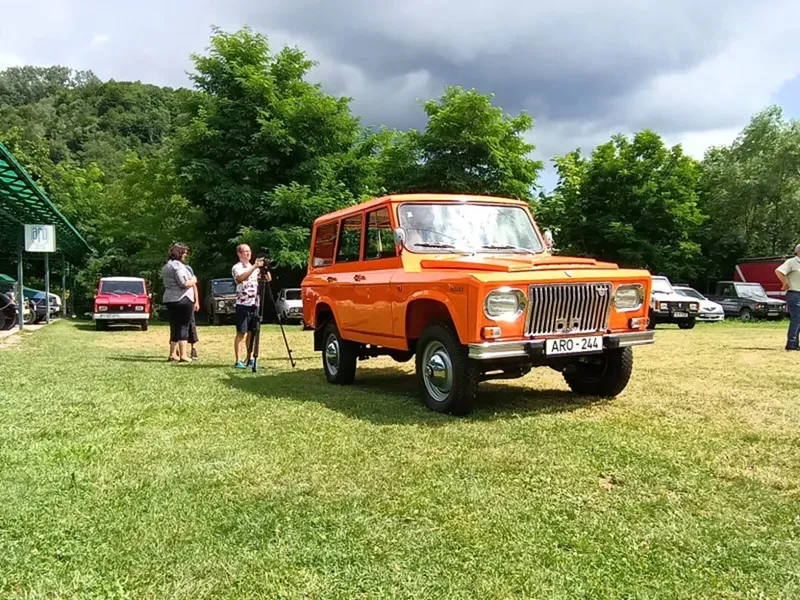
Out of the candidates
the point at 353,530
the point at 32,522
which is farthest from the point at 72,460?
the point at 353,530

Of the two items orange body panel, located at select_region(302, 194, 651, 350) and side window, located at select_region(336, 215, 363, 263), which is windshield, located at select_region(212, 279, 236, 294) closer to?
orange body panel, located at select_region(302, 194, 651, 350)

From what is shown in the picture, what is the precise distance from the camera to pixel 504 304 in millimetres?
5629

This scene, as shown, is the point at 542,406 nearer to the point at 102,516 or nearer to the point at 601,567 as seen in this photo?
the point at 601,567

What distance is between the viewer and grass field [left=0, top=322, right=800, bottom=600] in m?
2.83

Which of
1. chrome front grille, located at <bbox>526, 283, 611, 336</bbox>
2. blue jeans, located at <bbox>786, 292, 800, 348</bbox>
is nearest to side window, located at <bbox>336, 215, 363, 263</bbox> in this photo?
chrome front grille, located at <bbox>526, 283, 611, 336</bbox>

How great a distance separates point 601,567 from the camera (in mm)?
2898

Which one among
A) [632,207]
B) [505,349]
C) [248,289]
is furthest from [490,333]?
[632,207]

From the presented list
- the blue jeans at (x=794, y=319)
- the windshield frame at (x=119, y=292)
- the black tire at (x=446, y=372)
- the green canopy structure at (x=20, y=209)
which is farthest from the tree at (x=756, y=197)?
the black tire at (x=446, y=372)

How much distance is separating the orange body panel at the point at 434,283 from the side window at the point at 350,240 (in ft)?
0.29

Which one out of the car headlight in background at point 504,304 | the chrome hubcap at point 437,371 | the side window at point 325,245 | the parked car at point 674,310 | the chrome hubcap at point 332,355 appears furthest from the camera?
the parked car at point 674,310

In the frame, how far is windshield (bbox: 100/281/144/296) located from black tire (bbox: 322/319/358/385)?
15.2 meters

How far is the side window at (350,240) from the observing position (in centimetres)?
772

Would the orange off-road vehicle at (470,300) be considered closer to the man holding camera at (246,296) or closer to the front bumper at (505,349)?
the front bumper at (505,349)

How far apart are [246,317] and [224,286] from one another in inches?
620
